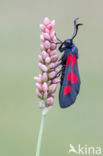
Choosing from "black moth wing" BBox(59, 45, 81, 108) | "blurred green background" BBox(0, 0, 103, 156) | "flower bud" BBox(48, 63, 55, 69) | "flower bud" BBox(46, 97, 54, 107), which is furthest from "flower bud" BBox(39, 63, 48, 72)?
"blurred green background" BBox(0, 0, 103, 156)

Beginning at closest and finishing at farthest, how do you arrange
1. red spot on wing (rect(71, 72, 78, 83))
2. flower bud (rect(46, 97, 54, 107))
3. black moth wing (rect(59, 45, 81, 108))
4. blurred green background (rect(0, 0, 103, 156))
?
flower bud (rect(46, 97, 54, 107)) → black moth wing (rect(59, 45, 81, 108)) → red spot on wing (rect(71, 72, 78, 83)) → blurred green background (rect(0, 0, 103, 156))

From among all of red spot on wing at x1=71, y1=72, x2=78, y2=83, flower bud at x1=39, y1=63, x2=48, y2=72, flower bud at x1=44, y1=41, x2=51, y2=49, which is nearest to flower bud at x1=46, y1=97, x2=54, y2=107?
flower bud at x1=39, y1=63, x2=48, y2=72

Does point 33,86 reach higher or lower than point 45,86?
lower

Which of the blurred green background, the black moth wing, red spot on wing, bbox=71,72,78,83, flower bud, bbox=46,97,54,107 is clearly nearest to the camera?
flower bud, bbox=46,97,54,107

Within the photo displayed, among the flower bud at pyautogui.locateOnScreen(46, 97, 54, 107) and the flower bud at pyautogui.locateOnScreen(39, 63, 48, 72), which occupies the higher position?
the flower bud at pyautogui.locateOnScreen(39, 63, 48, 72)

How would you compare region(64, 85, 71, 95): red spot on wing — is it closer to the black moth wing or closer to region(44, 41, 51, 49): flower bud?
the black moth wing

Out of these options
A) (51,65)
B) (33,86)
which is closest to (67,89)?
(51,65)

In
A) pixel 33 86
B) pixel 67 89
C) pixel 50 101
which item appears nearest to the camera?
pixel 50 101

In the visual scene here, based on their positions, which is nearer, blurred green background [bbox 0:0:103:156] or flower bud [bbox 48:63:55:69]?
flower bud [bbox 48:63:55:69]

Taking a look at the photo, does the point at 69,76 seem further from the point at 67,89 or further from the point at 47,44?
the point at 47,44
